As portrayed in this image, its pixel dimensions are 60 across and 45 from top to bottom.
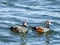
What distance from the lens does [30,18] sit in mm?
21469

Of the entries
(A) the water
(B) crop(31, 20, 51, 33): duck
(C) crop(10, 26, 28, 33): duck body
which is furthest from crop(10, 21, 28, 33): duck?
(B) crop(31, 20, 51, 33): duck

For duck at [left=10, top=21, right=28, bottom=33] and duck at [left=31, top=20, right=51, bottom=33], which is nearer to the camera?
duck at [left=10, top=21, right=28, bottom=33]

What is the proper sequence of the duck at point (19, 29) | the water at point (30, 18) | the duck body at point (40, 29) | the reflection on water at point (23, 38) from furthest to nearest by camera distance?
the duck body at point (40, 29) < the duck at point (19, 29) < the water at point (30, 18) < the reflection on water at point (23, 38)

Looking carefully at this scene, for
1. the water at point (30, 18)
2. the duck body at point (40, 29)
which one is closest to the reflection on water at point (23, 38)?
the water at point (30, 18)

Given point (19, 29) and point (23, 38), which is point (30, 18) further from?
point (23, 38)

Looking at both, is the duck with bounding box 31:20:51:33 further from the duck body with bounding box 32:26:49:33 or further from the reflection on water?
the reflection on water

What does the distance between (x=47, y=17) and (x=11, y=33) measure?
375 cm

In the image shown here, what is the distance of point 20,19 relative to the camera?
21.1 metres

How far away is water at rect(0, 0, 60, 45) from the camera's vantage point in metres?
17.9

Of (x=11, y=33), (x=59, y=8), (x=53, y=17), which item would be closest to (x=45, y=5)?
(x=59, y=8)

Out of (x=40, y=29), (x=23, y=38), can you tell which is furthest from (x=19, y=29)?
(x=40, y=29)

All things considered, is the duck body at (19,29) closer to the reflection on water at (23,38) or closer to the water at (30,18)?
the water at (30,18)

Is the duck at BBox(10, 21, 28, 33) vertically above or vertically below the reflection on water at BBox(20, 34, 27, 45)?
above

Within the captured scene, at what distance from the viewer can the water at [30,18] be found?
17.9 m
